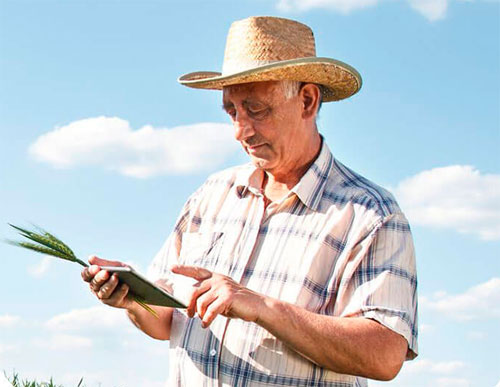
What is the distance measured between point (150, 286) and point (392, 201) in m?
1.25

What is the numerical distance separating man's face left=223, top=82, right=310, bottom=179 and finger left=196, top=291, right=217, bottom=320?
0.84 meters

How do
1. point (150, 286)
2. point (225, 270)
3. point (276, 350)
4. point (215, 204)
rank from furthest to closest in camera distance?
1. point (215, 204)
2. point (225, 270)
3. point (276, 350)
4. point (150, 286)

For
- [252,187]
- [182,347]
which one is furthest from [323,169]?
[182,347]

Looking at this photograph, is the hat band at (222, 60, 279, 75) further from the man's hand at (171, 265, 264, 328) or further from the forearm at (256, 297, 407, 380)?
the forearm at (256, 297, 407, 380)

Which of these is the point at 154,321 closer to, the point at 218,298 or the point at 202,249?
the point at 202,249

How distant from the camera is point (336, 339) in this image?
3756mm

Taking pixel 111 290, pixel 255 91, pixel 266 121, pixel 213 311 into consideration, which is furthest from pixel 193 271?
pixel 255 91

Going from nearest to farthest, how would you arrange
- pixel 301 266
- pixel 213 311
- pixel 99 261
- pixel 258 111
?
1. pixel 213 311
2. pixel 99 261
3. pixel 301 266
4. pixel 258 111

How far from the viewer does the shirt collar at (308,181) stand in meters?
4.26

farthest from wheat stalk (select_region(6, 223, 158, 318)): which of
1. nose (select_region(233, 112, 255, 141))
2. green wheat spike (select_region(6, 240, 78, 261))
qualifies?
nose (select_region(233, 112, 255, 141))

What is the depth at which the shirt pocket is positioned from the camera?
4373 millimetres

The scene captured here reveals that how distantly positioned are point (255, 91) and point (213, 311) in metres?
1.18

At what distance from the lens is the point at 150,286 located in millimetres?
3680

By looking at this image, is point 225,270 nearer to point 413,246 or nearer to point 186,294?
point 186,294
